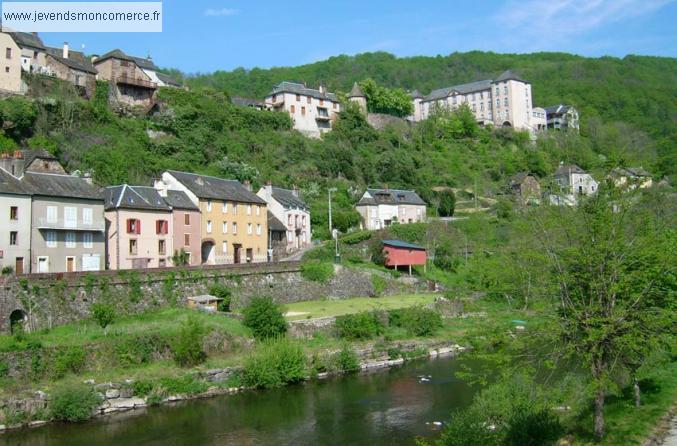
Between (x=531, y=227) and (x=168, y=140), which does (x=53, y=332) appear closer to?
(x=531, y=227)

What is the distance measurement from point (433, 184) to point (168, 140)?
35.2 metres

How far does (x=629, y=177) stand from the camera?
1440 centimetres

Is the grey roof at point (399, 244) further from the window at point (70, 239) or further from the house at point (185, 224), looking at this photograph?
the window at point (70, 239)

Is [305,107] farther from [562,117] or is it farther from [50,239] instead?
[562,117]

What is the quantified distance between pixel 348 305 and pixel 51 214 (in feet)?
64.9

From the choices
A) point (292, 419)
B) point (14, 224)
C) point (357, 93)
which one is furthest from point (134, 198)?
point (357, 93)

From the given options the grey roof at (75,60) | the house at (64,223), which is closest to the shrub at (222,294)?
the house at (64,223)

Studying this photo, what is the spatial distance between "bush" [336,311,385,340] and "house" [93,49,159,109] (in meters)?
42.0

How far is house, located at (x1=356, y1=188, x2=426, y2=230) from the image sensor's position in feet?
221

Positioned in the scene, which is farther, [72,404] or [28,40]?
[28,40]

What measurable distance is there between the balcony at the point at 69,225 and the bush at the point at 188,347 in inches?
460

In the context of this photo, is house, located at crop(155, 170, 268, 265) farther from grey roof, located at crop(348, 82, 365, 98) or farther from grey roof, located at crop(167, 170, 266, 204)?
grey roof, located at crop(348, 82, 365, 98)

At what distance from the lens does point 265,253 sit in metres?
52.8

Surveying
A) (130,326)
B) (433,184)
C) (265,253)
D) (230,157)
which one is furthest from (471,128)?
(130,326)
